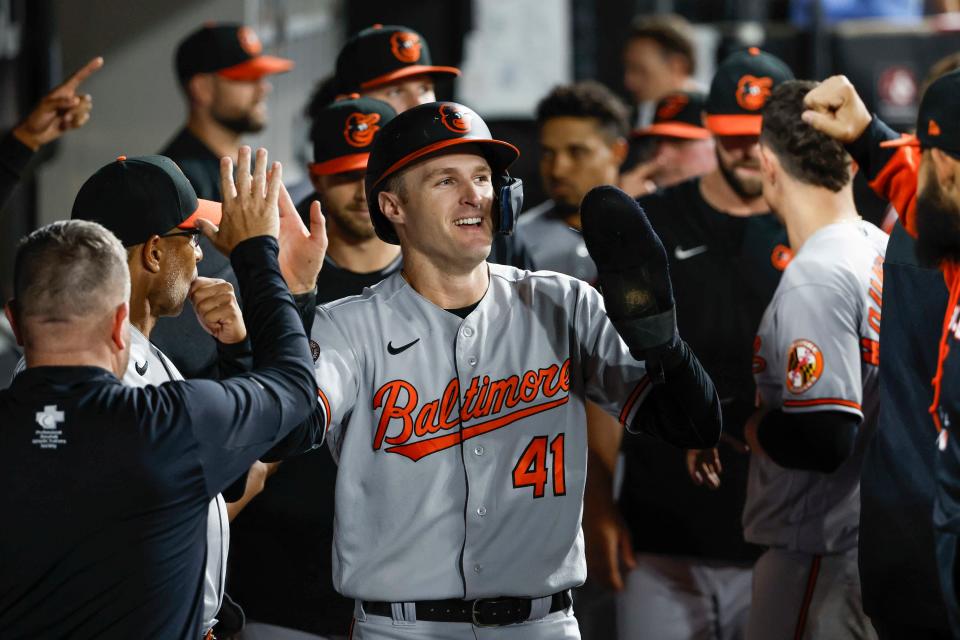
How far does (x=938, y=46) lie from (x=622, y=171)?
230 centimetres

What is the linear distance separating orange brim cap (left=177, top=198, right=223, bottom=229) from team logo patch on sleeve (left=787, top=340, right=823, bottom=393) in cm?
152

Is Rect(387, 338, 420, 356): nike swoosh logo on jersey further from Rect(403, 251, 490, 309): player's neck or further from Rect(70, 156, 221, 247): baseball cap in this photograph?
Rect(70, 156, 221, 247): baseball cap

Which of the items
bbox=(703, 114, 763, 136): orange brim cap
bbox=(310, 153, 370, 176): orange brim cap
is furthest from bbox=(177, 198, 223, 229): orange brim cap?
bbox=(703, 114, 763, 136): orange brim cap

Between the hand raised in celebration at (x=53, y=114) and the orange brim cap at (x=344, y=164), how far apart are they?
0.75m

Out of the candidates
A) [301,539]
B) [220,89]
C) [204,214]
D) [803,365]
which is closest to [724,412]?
[803,365]

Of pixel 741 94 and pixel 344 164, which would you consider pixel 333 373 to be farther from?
pixel 741 94

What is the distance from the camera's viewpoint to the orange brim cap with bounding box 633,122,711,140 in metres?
5.28

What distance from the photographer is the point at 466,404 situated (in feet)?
9.14

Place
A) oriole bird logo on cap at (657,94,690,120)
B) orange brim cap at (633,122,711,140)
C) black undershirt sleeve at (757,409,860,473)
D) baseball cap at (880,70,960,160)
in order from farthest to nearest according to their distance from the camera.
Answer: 1. oriole bird logo on cap at (657,94,690,120)
2. orange brim cap at (633,122,711,140)
3. black undershirt sleeve at (757,409,860,473)
4. baseball cap at (880,70,960,160)

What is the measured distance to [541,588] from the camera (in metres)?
2.73

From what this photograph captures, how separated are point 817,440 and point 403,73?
6.93ft

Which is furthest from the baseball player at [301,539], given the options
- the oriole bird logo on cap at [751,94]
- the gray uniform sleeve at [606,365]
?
the oriole bird logo on cap at [751,94]

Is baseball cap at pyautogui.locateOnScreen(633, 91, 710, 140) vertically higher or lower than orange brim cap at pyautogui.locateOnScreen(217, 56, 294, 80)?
lower

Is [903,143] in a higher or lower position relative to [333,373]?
higher
